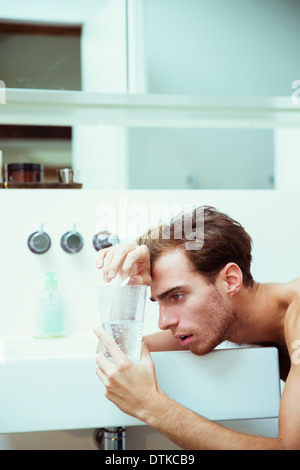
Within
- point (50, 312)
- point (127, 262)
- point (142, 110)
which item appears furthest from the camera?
point (142, 110)

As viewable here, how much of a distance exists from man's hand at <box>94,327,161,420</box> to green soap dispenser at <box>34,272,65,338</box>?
16.4 inches

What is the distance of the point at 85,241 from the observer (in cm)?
125

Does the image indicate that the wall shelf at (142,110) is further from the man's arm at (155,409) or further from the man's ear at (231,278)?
the man's arm at (155,409)

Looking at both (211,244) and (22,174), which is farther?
(22,174)

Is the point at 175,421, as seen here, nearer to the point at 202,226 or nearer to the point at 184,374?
the point at 184,374

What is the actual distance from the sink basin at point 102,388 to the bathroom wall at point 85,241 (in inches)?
16.5

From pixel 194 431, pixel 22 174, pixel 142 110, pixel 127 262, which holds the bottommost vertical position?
pixel 194 431

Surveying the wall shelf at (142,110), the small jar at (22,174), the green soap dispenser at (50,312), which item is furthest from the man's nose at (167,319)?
the wall shelf at (142,110)

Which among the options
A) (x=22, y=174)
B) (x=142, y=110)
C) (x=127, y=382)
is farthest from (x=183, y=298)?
(x=142, y=110)

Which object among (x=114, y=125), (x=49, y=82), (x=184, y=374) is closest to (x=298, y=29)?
(x=114, y=125)

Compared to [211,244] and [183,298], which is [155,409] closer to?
[183,298]

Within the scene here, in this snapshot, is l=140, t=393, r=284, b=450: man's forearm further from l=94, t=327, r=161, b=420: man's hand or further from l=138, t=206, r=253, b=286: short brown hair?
l=138, t=206, r=253, b=286: short brown hair

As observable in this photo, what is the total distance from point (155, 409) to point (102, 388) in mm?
91

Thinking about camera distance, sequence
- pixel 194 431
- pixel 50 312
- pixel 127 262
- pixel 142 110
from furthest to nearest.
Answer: pixel 142 110 < pixel 50 312 < pixel 127 262 < pixel 194 431
